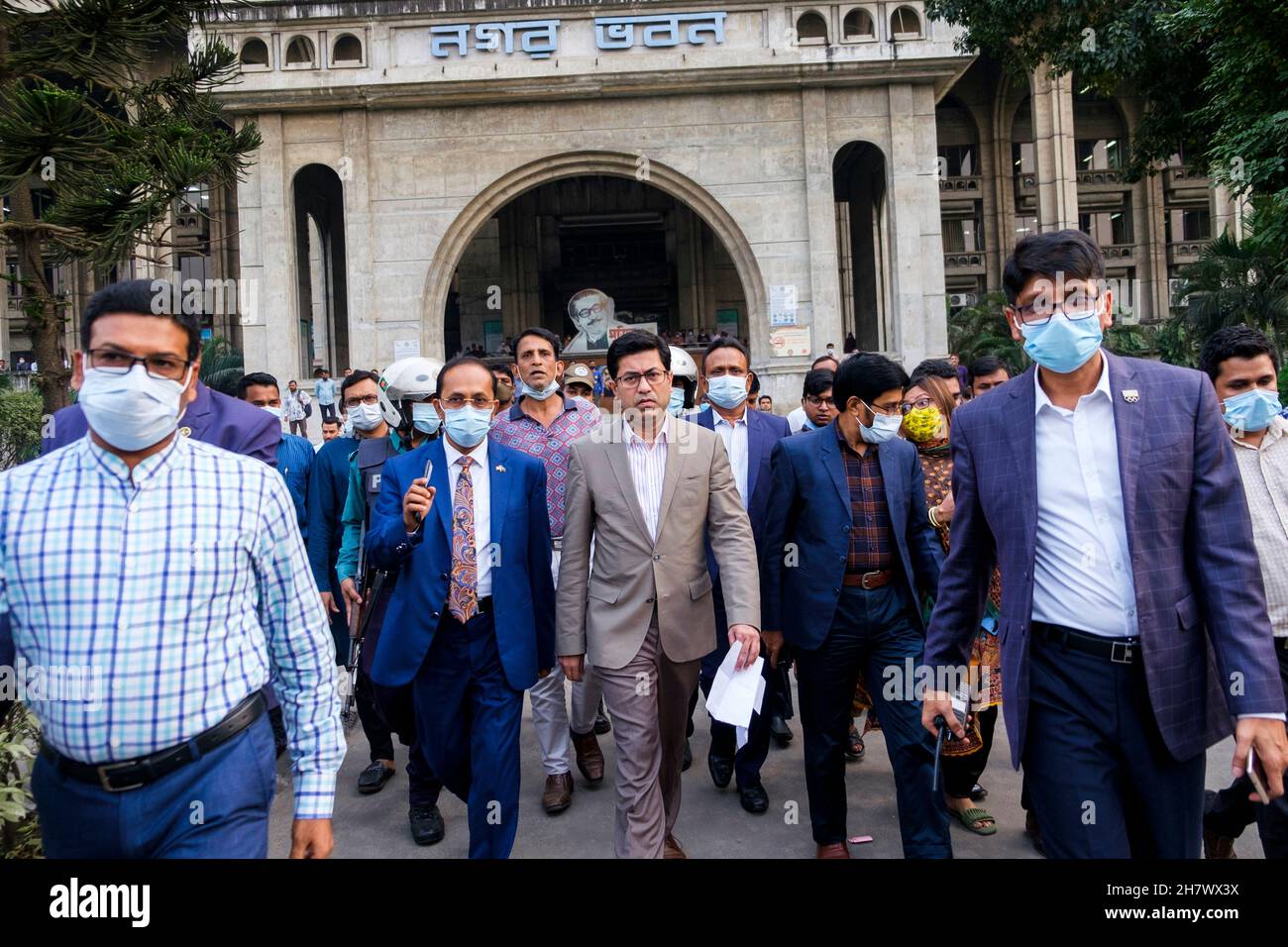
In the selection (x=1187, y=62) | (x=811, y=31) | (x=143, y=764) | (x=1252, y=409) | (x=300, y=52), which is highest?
(x=811, y=31)

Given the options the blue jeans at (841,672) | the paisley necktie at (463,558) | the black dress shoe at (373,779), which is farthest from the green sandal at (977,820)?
the black dress shoe at (373,779)

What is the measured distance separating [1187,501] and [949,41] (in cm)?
1847

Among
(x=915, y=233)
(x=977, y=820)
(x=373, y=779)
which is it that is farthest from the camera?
(x=915, y=233)

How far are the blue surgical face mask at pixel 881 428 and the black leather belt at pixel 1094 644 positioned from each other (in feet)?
5.13

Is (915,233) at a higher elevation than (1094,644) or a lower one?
higher

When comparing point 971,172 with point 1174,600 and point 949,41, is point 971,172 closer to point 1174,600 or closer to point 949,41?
point 949,41

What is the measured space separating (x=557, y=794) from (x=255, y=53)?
1876cm

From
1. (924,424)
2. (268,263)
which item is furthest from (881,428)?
(268,263)

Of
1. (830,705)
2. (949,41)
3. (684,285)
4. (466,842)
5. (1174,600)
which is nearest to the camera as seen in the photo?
(1174,600)

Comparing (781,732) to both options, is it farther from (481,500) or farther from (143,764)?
(143,764)

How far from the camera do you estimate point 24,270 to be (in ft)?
16.3

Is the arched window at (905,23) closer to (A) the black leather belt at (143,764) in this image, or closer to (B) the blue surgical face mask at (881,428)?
(B) the blue surgical face mask at (881,428)

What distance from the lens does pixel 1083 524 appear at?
8.30 feet

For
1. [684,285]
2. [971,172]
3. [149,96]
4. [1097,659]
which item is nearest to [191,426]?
[1097,659]
